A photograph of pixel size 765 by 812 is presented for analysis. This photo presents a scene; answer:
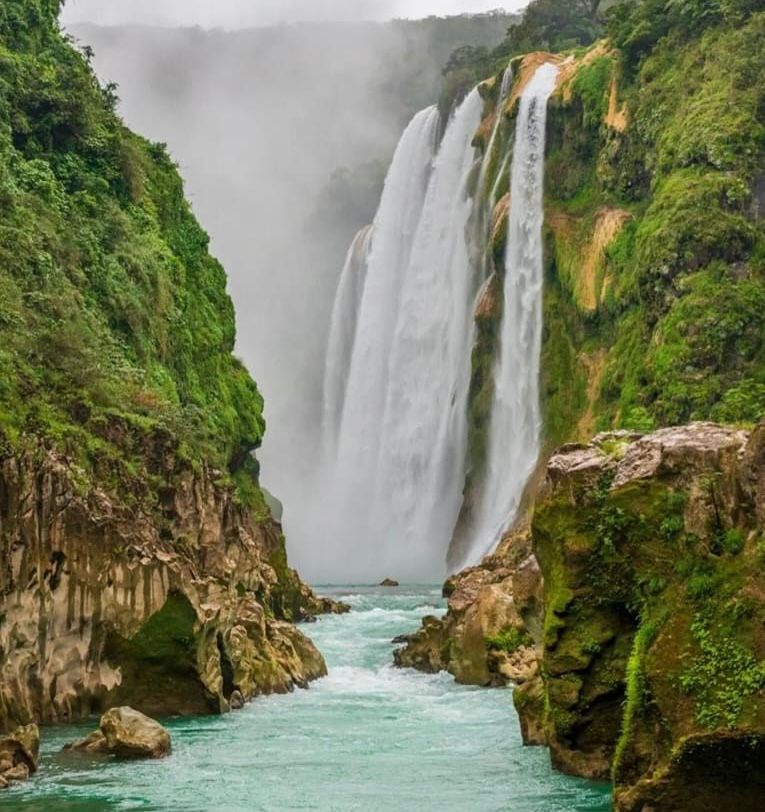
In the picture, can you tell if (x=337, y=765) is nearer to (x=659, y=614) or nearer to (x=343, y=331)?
(x=659, y=614)

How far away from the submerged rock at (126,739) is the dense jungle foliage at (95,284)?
494 cm

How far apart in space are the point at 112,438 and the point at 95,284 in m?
9.57

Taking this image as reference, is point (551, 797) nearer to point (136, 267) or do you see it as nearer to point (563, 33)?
point (136, 267)

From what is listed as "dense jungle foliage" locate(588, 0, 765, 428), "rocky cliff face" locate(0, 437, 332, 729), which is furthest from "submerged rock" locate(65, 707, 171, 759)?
"dense jungle foliage" locate(588, 0, 765, 428)

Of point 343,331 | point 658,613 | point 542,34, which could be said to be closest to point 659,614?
point 658,613

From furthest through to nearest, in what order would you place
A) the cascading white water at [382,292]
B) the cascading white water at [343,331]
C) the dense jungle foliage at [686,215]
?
the cascading white water at [343,331]
the cascading white water at [382,292]
the dense jungle foliage at [686,215]

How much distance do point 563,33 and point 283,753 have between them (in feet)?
199

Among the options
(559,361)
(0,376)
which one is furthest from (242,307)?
(0,376)

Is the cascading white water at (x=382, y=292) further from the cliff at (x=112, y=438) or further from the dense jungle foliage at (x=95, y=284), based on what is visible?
the cliff at (x=112, y=438)

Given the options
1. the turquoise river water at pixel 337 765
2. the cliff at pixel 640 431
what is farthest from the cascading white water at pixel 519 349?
the turquoise river water at pixel 337 765

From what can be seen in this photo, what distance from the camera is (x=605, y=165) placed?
160 ft

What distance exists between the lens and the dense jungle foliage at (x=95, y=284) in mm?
22188

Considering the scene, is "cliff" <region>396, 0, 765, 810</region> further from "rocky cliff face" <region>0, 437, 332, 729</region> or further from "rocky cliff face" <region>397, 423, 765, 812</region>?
"rocky cliff face" <region>0, 437, 332, 729</region>

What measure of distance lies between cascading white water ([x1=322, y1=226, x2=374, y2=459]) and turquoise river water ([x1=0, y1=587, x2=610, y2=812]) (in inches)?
1878
